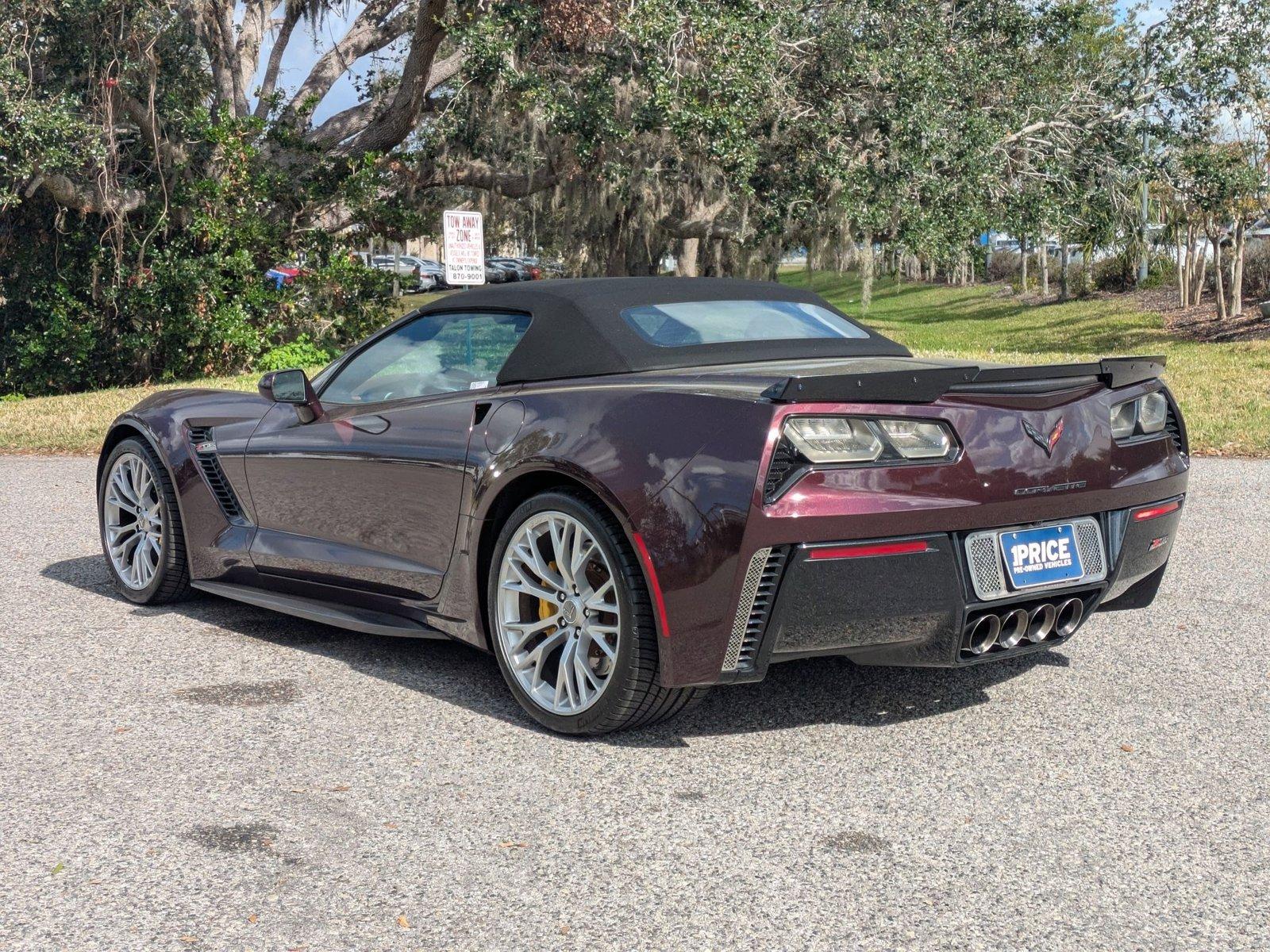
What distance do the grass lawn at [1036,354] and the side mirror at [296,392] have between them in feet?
23.5

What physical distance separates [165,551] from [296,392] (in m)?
1.13

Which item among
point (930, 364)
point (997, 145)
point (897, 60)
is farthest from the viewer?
point (997, 145)

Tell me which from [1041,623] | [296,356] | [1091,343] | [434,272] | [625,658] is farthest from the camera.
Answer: [434,272]

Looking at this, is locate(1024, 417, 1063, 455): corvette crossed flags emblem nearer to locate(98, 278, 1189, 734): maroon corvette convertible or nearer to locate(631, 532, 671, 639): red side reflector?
locate(98, 278, 1189, 734): maroon corvette convertible

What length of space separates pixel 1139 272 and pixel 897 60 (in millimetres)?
13484

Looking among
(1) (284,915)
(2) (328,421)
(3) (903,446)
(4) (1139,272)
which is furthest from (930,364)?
(4) (1139,272)

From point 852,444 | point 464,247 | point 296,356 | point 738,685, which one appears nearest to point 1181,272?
point 296,356

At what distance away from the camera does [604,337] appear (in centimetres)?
455

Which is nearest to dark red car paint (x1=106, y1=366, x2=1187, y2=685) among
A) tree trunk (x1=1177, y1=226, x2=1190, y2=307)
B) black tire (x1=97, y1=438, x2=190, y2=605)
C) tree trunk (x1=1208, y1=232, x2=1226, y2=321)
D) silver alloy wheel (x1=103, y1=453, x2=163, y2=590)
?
black tire (x1=97, y1=438, x2=190, y2=605)

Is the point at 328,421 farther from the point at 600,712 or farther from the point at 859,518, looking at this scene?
the point at 859,518

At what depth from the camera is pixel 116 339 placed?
19.4 metres

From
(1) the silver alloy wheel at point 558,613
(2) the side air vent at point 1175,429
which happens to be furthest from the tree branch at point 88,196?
(2) the side air vent at point 1175,429

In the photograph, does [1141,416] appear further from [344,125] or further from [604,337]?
[344,125]

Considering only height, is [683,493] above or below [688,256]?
below
